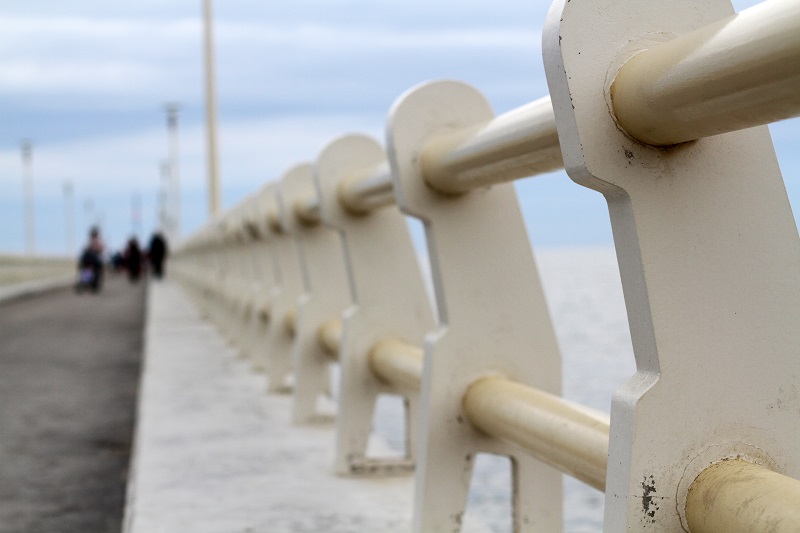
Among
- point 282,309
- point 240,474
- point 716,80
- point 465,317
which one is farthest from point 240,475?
point 716,80

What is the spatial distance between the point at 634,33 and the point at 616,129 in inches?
5.1

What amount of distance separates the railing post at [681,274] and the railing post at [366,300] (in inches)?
79.9

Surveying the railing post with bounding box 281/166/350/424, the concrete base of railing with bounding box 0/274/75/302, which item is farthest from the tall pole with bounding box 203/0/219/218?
the railing post with bounding box 281/166/350/424

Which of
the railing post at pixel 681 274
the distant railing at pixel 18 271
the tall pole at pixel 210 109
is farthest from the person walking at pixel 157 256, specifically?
the railing post at pixel 681 274

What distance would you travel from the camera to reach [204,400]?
5242mm

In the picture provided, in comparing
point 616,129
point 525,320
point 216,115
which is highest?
point 216,115

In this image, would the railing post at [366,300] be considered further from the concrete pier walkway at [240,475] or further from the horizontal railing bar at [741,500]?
the horizontal railing bar at [741,500]

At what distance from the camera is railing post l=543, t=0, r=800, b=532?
54.4 inches

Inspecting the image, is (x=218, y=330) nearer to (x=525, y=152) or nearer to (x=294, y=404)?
(x=294, y=404)

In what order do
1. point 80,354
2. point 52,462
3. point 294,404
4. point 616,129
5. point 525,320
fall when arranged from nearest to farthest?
point 616,129, point 525,320, point 294,404, point 52,462, point 80,354

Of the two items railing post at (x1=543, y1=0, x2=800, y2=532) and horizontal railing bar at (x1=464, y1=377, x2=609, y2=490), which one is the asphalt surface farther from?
railing post at (x1=543, y1=0, x2=800, y2=532)

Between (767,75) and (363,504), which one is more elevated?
(767,75)

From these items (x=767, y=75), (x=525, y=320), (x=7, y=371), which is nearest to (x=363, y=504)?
(x=525, y=320)

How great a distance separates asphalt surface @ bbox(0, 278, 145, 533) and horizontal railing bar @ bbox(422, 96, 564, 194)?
2063 mm
